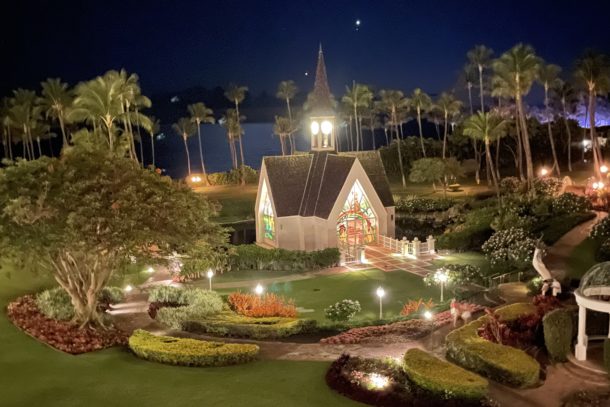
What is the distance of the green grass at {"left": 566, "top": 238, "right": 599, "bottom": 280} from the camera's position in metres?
32.5

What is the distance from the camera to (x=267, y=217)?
47031 mm

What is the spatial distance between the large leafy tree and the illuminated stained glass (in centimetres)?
2017

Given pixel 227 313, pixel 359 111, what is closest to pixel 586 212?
pixel 227 313

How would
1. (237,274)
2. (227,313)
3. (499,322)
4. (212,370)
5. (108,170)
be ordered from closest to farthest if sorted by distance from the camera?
(212,370) < (499,322) < (108,170) < (227,313) < (237,274)

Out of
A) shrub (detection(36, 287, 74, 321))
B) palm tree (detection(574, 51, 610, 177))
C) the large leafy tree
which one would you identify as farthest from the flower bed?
palm tree (detection(574, 51, 610, 177))

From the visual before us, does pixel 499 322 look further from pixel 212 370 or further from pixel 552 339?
pixel 212 370

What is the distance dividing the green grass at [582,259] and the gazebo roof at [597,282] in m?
10.8

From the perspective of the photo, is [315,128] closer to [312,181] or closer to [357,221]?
[312,181]

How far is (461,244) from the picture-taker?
141ft

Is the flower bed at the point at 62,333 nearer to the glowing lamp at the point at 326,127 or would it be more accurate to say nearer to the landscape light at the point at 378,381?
the landscape light at the point at 378,381

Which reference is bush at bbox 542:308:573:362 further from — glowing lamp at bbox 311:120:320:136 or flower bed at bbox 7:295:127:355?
glowing lamp at bbox 311:120:320:136

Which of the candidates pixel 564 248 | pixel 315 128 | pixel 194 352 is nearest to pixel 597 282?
pixel 194 352

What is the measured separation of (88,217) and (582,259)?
26.8 metres

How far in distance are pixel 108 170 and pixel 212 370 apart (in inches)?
353
